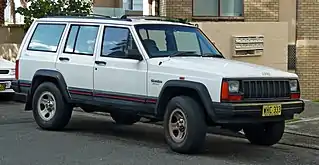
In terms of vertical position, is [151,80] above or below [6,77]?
above

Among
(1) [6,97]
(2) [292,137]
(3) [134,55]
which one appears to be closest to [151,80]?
(3) [134,55]

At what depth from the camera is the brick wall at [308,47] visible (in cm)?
1753

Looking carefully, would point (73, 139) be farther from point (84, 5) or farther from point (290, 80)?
point (84, 5)

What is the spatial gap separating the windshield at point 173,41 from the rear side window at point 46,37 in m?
1.79

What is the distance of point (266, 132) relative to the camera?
972cm

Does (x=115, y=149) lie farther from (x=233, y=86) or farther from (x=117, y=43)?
(x=233, y=86)

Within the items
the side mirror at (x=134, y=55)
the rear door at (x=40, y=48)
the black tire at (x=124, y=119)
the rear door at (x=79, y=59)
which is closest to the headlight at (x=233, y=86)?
the side mirror at (x=134, y=55)

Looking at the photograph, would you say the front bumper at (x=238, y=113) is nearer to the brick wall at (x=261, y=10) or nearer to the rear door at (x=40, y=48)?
the rear door at (x=40, y=48)

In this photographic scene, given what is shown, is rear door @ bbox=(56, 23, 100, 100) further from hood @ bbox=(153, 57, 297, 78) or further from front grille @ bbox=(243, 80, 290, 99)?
front grille @ bbox=(243, 80, 290, 99)

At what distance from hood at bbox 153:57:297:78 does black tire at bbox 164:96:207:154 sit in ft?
1.54

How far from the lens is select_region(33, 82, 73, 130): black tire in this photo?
10.7 metres

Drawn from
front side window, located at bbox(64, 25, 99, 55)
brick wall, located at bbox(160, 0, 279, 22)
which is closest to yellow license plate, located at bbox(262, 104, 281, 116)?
front side window, located at bbox(64, 25, 99, 55)

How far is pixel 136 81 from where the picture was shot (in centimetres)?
951

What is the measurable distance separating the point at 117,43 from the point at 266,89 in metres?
2.58
